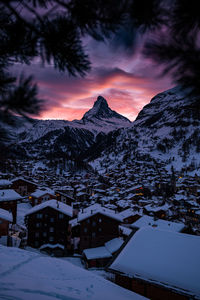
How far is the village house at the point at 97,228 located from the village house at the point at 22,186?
3615 centimetres

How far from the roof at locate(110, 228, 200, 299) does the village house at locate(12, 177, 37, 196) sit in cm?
5091

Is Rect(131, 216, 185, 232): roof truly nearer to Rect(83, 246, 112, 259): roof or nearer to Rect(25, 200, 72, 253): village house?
Rect(83, 246, 112, 259): roof

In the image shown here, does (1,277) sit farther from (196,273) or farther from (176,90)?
(196,273)

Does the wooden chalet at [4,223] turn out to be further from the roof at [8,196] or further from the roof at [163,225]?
the roof at [163,225]

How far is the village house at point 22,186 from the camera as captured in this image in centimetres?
5316

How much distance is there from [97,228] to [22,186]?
38.3 metres

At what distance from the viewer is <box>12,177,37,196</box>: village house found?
53156 mm

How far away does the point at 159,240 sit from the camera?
419 inches

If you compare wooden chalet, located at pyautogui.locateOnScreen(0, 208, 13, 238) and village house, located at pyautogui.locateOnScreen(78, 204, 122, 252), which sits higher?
wooden chalet, located at pyautogui.locateOnScreen(0, 208, 13, 238)

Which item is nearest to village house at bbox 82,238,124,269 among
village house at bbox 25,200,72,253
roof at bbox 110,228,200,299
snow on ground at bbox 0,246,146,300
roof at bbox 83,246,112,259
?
roof at bbox 83,246,112,259

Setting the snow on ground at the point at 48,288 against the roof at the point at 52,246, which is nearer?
the snow on ground at the point at 48,288

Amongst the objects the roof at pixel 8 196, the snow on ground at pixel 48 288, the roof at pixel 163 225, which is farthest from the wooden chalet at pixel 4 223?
the roof at pixel 163 225

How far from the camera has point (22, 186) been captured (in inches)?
2147

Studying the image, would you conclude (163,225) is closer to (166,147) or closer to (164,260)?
(164,260)
